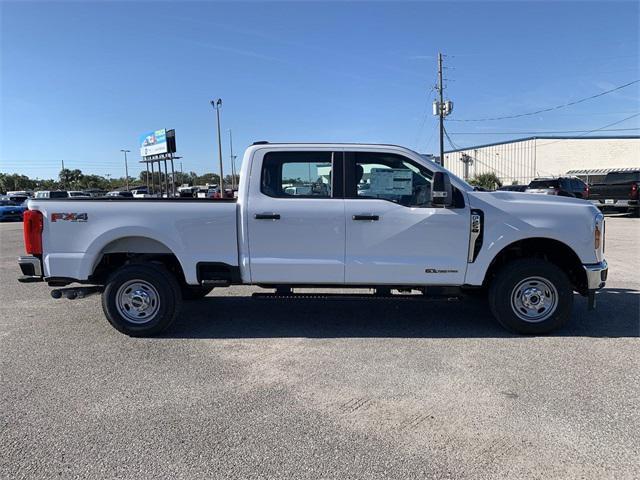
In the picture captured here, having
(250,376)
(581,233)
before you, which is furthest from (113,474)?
(581,233)

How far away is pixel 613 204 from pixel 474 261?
769 inches

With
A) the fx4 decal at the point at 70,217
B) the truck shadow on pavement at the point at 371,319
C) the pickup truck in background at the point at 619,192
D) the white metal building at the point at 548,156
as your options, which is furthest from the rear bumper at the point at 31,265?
the white metal building at the point at 548,156

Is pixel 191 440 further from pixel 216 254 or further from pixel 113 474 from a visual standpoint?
pixel 216 254

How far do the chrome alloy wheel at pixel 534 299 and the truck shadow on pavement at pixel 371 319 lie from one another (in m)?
0.28

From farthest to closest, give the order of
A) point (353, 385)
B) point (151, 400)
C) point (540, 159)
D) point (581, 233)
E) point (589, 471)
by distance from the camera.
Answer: point (540, 159) < point (581, 233) < point (353, 385) < point (151, 400) < point (589, 471)

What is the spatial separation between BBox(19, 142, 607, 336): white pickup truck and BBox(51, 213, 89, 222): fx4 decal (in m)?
0.01

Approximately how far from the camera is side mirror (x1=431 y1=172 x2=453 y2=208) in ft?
15.9

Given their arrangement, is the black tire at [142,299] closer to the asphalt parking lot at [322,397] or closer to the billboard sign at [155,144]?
the asphalt parking lot at [322,397]

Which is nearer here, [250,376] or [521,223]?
[250,376]

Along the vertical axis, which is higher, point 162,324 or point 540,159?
point 540,159

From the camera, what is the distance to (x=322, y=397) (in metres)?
3.81

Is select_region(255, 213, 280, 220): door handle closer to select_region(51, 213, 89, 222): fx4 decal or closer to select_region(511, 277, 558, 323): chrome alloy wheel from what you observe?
select_region(51, 213, 89, 222): fx4 decal

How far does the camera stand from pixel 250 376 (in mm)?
4246

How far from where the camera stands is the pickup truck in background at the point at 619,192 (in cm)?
2067
